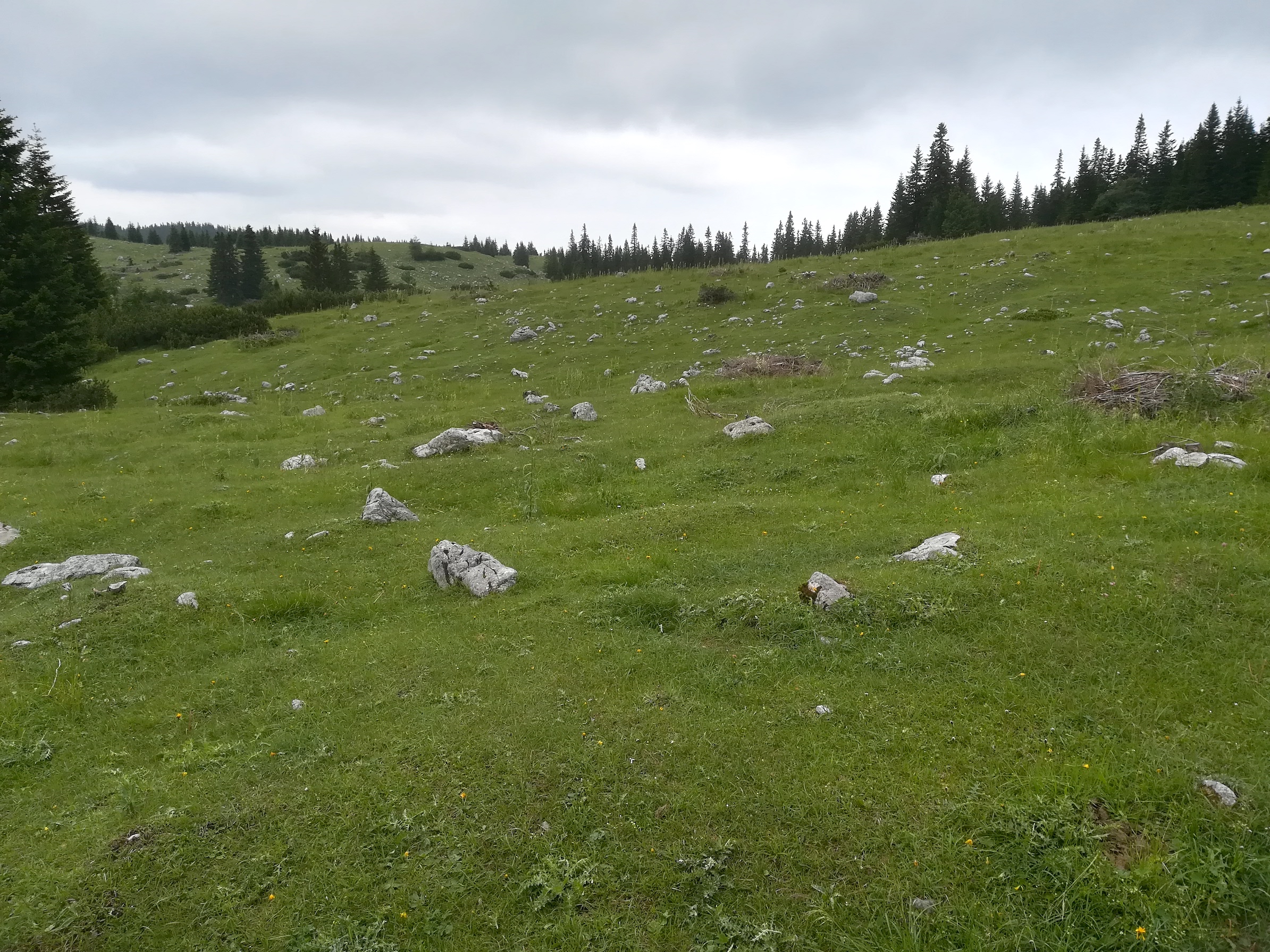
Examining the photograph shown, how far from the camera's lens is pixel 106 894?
214 inches

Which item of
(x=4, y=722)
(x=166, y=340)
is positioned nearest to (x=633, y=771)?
(x=4, y=722)

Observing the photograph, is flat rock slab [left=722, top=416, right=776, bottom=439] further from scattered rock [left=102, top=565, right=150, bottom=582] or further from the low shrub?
the low shrub

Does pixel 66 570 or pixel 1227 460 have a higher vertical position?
pixel 1227 460

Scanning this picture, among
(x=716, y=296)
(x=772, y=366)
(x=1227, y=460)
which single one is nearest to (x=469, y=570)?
(x=1227, y=460)

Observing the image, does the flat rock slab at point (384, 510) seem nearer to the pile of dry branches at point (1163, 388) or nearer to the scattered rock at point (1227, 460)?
the scattered rock at point (1227, 460)

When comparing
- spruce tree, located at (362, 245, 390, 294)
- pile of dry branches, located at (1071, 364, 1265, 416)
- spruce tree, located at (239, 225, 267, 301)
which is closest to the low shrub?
pile of dry branches, located at (1071, 364, 1265, 416)

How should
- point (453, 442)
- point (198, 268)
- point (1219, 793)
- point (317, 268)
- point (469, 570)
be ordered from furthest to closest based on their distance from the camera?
point (198, 268), point (317, 268), point (453, 442), point (469, 570), point (1219, 793)

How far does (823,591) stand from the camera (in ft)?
29.6

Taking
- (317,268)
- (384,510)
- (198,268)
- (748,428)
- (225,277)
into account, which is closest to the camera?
(384,510)

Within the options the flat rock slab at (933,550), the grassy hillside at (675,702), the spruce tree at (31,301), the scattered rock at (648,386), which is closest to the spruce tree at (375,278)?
the spruce tree at (31,301)

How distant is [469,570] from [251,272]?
110 meters

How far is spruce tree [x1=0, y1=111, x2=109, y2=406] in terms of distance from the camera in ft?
96.8

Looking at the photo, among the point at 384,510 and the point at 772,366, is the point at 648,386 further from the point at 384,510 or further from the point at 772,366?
the point at 384,510

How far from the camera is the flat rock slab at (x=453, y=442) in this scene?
62.4ft
